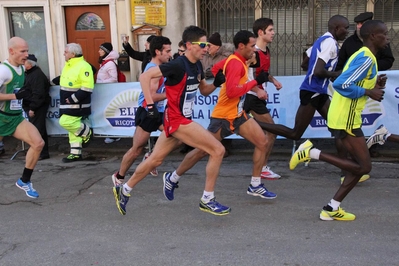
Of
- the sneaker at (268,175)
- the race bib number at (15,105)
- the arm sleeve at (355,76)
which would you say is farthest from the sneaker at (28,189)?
the arm sleeve at (355,76)

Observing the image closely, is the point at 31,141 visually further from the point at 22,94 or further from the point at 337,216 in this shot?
the point at 337,216

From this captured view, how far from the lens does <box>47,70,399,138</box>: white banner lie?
23.4 feet

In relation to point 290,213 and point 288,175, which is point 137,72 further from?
point 290,213

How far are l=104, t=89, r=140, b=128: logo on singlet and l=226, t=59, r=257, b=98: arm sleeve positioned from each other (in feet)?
10.2

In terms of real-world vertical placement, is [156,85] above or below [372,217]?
above

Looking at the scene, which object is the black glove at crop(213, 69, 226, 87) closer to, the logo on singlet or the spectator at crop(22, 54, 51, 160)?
the logo on singlet

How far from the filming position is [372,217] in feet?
16.2

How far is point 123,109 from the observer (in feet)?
26.6

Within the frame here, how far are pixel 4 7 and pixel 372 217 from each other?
349 inches

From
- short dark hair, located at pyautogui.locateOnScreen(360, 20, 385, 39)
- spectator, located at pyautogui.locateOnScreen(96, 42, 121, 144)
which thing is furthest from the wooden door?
short dark hair, located at pyautogui.locateOnScreen(360, 20, 385, 39)

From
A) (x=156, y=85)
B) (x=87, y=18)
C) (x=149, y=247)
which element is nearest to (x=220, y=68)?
(x=156, y=85)

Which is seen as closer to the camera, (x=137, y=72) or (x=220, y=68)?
(x=220, y=68)

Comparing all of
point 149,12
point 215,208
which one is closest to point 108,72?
point 149,12

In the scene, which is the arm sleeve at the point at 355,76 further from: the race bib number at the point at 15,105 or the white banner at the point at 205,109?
the race bib number at the point at 15,105
